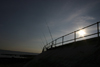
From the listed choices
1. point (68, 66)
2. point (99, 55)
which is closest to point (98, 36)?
point (99, 55)

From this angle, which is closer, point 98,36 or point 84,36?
point 98,36

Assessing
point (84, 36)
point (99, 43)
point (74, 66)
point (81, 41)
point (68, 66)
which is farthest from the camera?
point (81, 41)

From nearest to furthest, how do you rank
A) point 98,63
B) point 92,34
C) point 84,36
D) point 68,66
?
point 98,63
point 68,66
point 92,34
point 84,36

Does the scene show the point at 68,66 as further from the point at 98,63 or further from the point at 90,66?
the point at 98,63

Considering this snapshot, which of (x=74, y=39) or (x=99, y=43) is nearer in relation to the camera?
(x=99, y=43)

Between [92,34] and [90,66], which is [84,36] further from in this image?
[90,66]

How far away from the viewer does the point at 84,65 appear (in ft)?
14.3

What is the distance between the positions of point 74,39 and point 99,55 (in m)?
3.57

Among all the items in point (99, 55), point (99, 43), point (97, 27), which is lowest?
point (99, 55)

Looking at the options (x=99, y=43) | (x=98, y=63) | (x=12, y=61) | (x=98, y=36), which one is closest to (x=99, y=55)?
(x=98, y=63)

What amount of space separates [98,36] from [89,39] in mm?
1089

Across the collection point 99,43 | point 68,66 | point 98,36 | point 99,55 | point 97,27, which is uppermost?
point 97,27

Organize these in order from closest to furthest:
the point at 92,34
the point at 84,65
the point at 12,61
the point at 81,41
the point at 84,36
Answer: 1. the point at 84,65
2. the point at 92,34
3. the point at 84,36
4. the point at 81,41
5. the point at 12,61

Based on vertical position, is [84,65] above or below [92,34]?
below
